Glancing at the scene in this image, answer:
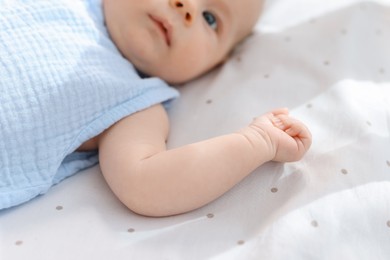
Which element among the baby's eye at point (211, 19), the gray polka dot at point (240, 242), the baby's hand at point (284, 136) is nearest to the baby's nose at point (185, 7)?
the baby's eye at point (211, 19)

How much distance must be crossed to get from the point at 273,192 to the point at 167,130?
26 centimetres

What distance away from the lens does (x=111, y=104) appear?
1030mm

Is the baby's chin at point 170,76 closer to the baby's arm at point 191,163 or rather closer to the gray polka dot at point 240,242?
the baby's arm at point 191,163

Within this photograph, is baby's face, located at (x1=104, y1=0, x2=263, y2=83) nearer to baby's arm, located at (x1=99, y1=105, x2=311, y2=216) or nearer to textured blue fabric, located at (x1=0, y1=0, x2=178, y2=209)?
textured blue fabric, located at (x1=0, y1=0, x2=178, y2=209)

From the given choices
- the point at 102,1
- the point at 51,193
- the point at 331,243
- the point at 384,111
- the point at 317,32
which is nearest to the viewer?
the point at 331,243

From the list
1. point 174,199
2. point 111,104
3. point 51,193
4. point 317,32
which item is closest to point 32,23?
point 111,104

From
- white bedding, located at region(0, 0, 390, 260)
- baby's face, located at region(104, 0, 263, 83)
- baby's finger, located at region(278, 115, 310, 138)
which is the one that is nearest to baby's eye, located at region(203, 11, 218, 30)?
baby's face, located at region(104, 0, 263, 83)

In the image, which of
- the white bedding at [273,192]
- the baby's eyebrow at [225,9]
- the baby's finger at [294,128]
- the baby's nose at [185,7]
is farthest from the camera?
the baby's eyebrow at [225,9]

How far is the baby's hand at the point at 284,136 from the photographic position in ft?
3.09

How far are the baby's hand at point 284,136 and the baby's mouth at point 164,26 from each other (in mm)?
271

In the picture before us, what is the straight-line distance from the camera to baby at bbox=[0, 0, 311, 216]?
90cm

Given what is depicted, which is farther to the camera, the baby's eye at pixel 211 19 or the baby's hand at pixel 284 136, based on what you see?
the baby's eye at pixel 211 19

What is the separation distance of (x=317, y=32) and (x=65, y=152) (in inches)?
26.9

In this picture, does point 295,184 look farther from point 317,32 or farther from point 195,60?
point 317,32
